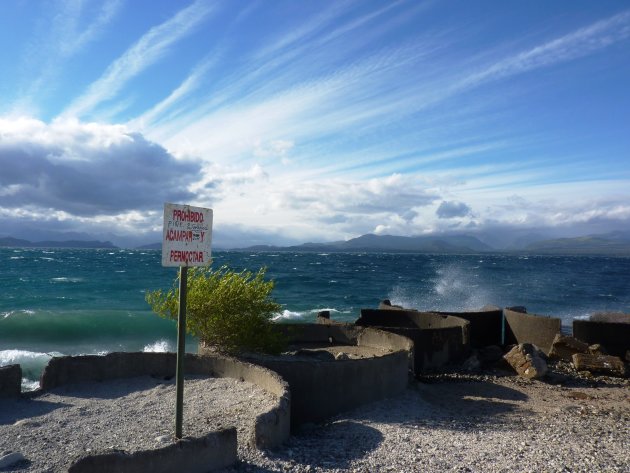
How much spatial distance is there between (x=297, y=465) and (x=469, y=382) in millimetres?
7823

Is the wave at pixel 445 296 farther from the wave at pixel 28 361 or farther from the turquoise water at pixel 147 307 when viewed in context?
the wave at pixel 28 361

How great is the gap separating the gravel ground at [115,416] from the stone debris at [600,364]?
373 inches

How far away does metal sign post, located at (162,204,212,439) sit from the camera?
19.4 ft

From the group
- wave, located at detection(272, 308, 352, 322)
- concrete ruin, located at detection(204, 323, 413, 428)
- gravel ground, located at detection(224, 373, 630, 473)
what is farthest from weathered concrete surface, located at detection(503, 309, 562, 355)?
wave, located at detection(272, 308, 352, 322)

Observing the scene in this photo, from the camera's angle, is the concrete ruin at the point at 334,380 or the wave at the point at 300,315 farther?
the wave at the point at 300,315

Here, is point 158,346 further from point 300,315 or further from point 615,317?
point 615,317

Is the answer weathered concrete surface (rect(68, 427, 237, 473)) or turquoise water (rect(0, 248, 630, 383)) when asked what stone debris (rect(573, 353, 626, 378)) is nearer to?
turquoise water (rect(0, 248, 630, 383))

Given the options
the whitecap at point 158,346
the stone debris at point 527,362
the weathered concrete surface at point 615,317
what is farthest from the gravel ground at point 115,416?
the whitecap at point 158,346

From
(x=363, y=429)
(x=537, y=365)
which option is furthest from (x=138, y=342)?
(x=363, y=429)

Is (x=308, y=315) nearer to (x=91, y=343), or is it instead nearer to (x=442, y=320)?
(x=91, y=343)

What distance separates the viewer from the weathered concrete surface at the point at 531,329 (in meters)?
17.3

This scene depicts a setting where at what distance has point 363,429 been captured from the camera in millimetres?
8164

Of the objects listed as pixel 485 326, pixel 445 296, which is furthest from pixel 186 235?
pixel 445 296

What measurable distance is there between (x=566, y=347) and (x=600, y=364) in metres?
1.35
